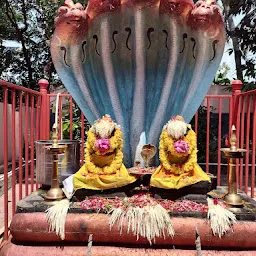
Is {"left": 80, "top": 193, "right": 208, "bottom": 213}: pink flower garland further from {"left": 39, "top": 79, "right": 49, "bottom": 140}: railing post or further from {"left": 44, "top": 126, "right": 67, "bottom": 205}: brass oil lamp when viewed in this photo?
{"left": 39, "top": 79, "right": 49, "bottom": 140}: railing post

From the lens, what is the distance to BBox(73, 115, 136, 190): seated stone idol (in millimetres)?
2221

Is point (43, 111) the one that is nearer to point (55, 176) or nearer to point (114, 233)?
point (55, 176)

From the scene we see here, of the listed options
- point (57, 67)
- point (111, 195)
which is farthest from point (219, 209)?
point (57, 67)

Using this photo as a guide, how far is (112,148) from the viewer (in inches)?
87.3

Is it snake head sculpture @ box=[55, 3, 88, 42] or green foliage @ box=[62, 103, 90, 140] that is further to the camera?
green foliage @ box=[62, 103, 90, 140]

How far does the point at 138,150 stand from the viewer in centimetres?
270

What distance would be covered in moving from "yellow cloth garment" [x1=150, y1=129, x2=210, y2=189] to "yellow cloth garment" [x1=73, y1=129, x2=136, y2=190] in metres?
0.23

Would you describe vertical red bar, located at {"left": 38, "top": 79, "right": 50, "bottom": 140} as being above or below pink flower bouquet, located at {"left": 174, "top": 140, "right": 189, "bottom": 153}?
above

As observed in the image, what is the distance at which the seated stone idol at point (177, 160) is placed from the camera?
2.19 metres

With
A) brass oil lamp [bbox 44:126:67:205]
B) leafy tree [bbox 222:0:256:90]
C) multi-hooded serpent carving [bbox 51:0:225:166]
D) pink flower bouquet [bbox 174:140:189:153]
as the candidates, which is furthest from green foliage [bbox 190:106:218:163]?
brass oil lamp [bbox 44:126:67:205]

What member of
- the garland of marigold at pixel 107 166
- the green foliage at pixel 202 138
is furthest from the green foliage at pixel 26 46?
the garland of marigold at pixel 107 166

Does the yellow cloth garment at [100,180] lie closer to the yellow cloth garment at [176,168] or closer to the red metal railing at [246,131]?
the yellow cloth garment at [176,168]

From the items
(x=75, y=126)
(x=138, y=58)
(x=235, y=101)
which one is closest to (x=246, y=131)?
(x=235, y=101)

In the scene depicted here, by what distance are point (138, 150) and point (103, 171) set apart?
1.76 ft
